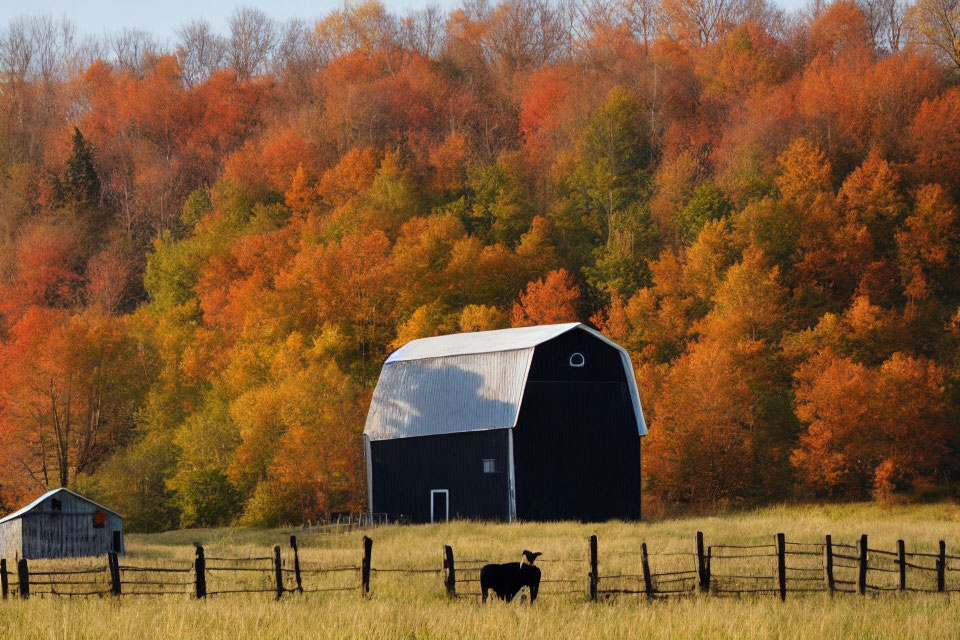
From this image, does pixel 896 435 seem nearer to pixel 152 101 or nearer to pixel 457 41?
pixel 457 41

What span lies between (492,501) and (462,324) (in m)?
17.0

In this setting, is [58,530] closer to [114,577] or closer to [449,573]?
[114,577]

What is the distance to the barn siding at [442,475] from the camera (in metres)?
37.9

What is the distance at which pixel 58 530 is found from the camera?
30938 millimetres

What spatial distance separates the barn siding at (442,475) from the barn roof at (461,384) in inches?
15.2

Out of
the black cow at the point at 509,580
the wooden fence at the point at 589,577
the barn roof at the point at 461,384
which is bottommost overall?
the wooden fence at the point at 589,577

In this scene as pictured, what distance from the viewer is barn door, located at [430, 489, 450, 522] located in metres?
38.6

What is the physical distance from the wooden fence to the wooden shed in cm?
625

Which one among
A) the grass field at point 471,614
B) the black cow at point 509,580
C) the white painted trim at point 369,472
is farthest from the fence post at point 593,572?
the white painted trim at point 369,472

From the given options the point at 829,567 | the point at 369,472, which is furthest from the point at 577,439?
the point at 829,567

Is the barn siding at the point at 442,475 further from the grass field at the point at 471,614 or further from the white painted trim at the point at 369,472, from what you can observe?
the grass field at the point at 471,614

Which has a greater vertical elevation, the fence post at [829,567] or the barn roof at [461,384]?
the barn roof at [461,384]

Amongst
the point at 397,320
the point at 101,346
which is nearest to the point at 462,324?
the point at 397,320

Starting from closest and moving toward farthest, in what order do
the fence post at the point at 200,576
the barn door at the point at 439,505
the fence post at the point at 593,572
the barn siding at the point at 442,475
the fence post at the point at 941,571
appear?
the fence post at the point at 200,576 → the fence post at the point at 593,572 → the fence post at the point at 941,571 → the barn siding at the point at 442,475 → the barn door at the point at 439,505
